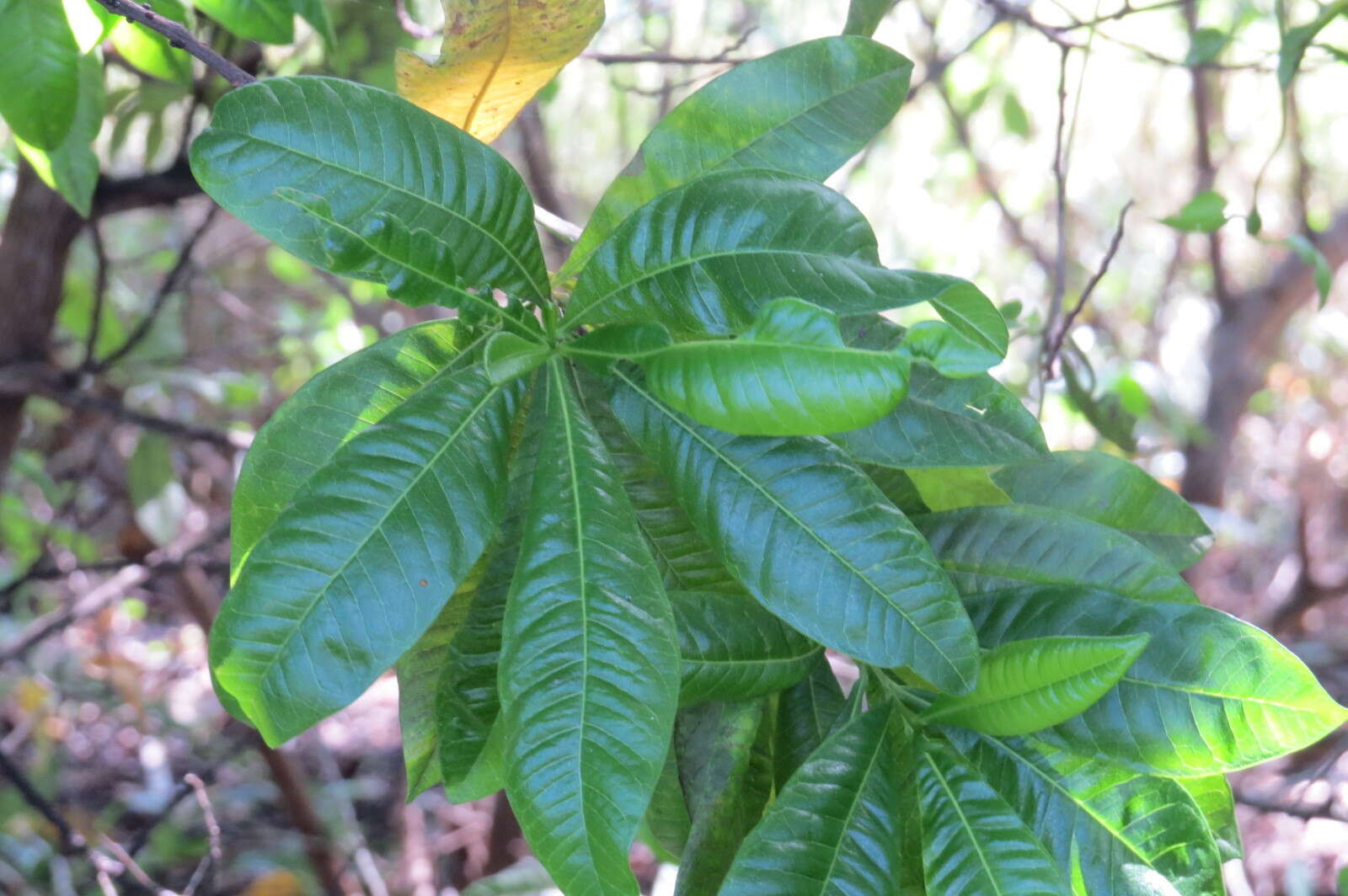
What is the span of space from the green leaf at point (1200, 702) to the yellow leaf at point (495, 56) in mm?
530

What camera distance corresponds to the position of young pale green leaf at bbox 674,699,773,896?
2.19ft

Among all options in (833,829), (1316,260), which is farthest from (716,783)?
(1316,260)

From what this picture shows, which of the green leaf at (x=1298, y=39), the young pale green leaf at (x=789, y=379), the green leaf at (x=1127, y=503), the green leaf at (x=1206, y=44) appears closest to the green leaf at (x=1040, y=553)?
the green leaf at (x=1127, y=503)

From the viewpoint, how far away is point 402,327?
2541mm

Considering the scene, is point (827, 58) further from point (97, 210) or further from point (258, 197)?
point (97, 210)

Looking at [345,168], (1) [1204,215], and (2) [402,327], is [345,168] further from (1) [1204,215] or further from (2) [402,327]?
(2) [402,327]

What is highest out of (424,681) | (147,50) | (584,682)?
(147,50)

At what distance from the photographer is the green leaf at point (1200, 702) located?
608mm

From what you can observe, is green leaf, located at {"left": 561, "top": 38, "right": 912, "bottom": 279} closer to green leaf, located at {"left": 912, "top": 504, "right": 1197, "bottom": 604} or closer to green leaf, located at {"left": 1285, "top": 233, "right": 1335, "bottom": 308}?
green leaf, located at {"left": 912, "top": 504, "right": 1197, "bottom": 604}

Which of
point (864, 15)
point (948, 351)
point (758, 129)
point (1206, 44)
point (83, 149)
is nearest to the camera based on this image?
point (948, 351)

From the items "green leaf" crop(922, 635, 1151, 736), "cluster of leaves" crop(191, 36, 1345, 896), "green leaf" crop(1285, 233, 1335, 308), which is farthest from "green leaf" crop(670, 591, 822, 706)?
"green leaf" crop(1285, 233, 1335, 308)

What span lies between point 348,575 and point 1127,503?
0.60m

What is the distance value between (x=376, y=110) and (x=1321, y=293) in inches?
50.9

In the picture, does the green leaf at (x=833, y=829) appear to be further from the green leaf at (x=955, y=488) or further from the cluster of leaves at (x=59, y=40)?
the cluster of leaves at (x=59, y=40)
